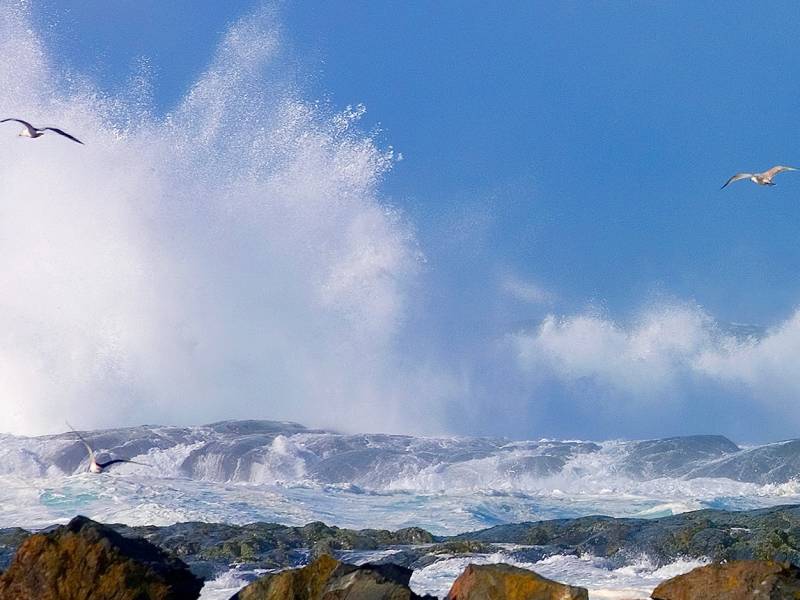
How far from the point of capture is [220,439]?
49.5 m

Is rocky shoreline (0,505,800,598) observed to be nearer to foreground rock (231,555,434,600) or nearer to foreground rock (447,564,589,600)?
foreground rock (231,555,434,600)

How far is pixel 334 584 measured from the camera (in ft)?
29.4

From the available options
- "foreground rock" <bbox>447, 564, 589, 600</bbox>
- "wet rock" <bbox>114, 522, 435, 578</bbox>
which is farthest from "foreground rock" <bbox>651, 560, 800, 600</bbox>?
"wet rock" <bbox>114, 522, 435, 578</bbox>

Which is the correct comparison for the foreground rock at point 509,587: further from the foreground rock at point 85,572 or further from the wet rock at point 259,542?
the wet rock at point 259,542

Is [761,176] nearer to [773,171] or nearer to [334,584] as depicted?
[773,171]

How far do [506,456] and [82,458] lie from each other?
22494 millimetres

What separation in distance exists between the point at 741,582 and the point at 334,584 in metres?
3.99

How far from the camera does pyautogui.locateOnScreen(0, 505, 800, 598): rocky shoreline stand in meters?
15.3

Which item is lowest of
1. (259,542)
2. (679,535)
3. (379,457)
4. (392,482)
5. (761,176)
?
(259,542)

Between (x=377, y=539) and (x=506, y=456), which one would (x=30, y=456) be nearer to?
(x=506, y=456)

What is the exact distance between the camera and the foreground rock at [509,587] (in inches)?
334

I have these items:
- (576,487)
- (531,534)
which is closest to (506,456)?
(576,487)

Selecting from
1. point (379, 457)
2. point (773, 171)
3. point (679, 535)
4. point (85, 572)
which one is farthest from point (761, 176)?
point (379, 457)

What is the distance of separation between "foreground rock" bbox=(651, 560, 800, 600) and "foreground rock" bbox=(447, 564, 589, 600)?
116 centimetres
